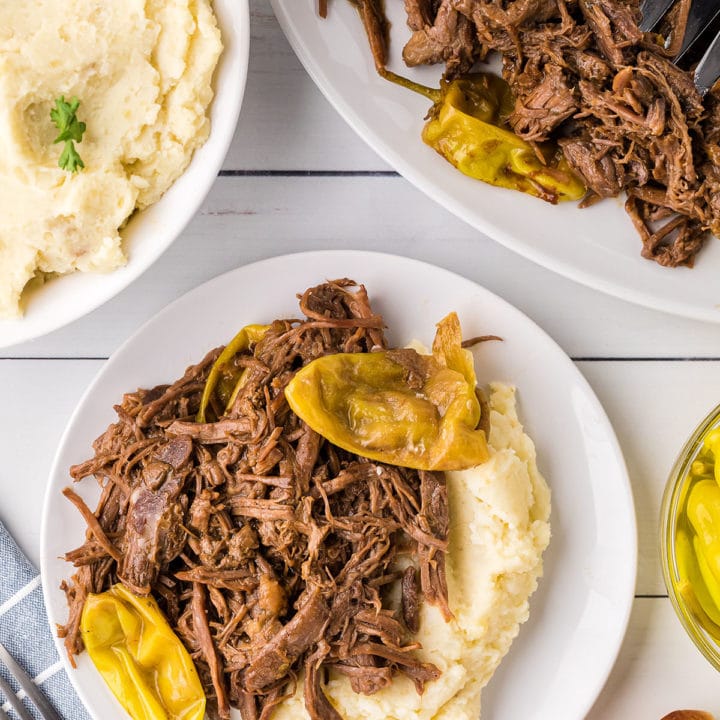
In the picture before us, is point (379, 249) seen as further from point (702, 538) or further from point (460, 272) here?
point (702, 538)

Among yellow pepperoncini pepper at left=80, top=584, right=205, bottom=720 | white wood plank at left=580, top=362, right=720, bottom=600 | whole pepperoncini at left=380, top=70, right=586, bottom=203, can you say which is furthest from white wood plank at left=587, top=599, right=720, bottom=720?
whole pepperoncini at left=380, top=70, right=586, bottom=203

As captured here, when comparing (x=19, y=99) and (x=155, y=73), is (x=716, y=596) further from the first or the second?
(x=19, y=99)

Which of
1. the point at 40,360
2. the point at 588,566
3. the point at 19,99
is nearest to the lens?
the point at 19,99

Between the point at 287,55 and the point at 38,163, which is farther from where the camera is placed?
the point at 287,55

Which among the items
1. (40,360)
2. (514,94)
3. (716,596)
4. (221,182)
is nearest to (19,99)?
(221,182)

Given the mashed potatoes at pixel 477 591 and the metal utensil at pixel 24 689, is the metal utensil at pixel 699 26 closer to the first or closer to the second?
the mashed potatoes at pixel 477 591

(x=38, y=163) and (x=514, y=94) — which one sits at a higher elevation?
(x=38, y=163)
